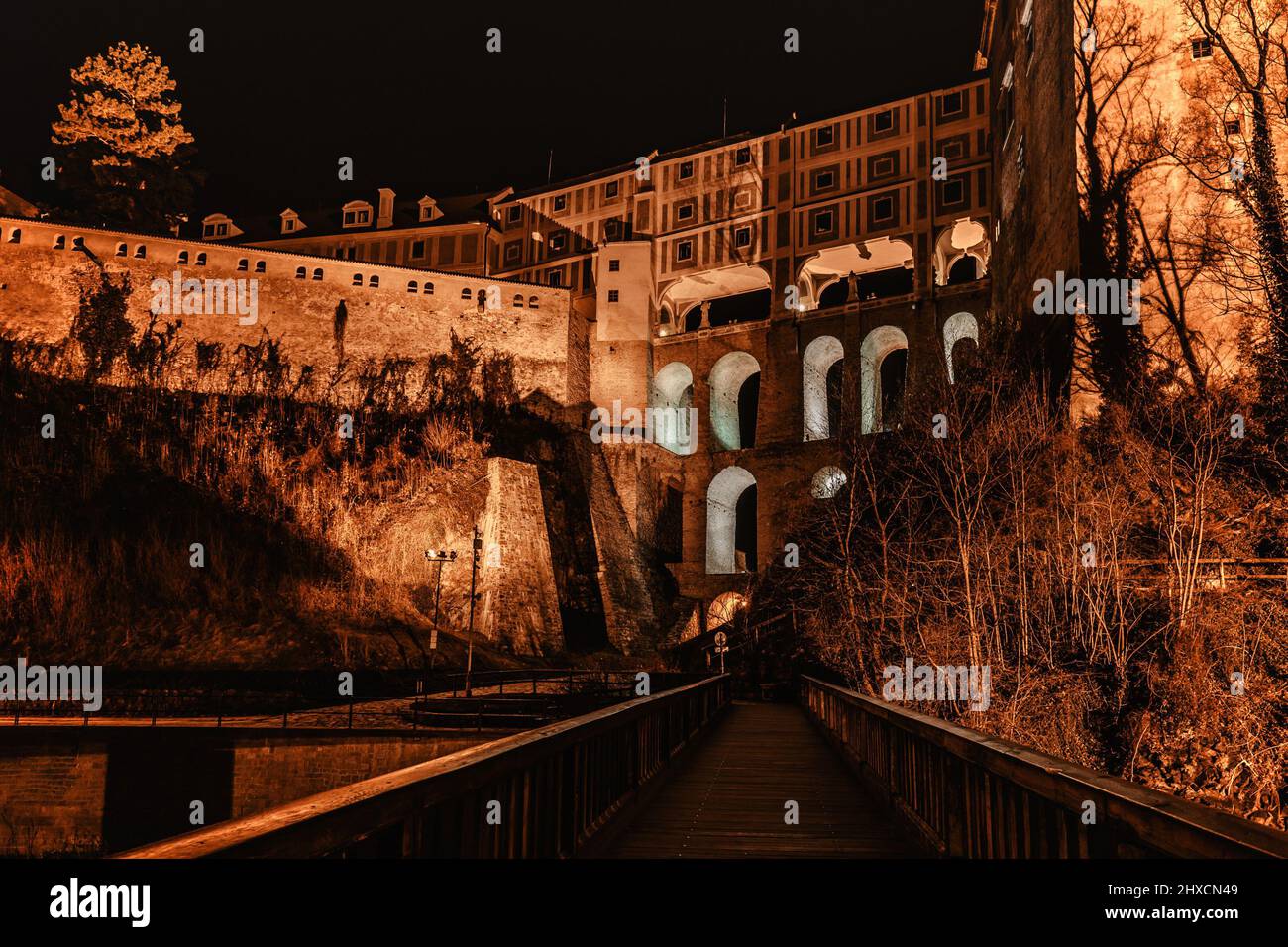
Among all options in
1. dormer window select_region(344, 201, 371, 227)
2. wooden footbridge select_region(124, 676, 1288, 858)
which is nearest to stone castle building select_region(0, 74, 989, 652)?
dormer window select_region(344, 201, 371, 227)

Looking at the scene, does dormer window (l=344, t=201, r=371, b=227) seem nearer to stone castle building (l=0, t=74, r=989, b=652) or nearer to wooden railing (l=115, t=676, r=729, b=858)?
stone castle building (l=0, t=74, r=989, b=652)

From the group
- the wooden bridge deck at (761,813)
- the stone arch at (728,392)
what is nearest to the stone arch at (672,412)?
the stone arch at (728,392)

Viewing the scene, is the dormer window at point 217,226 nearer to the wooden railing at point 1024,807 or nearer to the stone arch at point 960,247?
the stone arch at point 960,247

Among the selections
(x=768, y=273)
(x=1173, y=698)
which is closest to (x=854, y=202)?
(x=768, y=273)

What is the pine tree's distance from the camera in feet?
146

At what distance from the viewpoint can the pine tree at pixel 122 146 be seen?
146ft

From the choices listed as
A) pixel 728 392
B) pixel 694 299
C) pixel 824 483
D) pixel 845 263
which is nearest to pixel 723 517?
pixel 824 483

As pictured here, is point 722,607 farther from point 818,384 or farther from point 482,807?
point 482,807

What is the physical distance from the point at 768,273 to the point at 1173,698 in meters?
29.8

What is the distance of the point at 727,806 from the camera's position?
24.5ft

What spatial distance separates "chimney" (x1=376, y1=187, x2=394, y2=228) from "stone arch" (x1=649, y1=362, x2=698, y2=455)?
1848 cm

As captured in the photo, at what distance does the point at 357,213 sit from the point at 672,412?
72.3 ft

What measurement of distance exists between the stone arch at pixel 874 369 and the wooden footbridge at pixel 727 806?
3163cm
